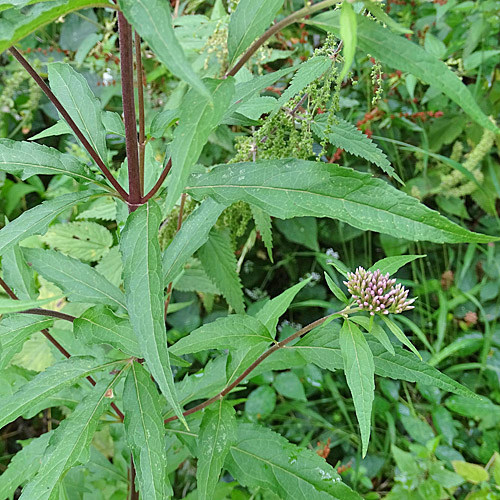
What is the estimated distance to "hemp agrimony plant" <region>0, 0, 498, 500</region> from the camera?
17.3 inches

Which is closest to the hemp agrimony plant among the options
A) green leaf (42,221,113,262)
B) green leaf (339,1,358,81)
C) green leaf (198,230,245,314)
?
A: green leaf (339,1,358,81)

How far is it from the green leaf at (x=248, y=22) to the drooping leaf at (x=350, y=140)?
230 millimetres

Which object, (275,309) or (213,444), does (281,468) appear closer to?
(213,444)

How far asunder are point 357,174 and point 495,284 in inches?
56.6

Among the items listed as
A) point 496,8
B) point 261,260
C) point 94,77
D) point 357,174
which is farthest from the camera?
point 94,77

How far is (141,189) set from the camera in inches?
26.3

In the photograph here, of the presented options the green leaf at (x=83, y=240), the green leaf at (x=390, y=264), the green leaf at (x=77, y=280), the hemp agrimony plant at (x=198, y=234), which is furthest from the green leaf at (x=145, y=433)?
the green leaf at (x=83, y=240)

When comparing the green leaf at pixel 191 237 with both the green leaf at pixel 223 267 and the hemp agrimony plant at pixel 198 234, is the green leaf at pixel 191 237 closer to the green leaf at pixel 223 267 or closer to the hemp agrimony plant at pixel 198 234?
the hemp agrimony plant at pixel 198 234

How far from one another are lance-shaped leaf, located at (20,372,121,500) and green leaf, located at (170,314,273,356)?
0.37 feet

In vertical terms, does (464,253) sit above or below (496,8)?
below

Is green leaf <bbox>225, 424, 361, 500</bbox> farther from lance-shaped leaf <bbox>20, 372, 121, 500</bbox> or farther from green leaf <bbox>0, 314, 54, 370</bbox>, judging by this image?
green leaf <bbox>0, 314, 54, 370</bbox>

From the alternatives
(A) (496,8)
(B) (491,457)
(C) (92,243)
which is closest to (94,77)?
(C) (92,243)

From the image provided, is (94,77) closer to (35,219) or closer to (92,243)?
(92,243)

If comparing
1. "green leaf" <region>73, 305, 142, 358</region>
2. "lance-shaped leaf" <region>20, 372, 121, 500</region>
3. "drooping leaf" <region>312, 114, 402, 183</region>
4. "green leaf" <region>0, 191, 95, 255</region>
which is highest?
"green leaf" <region>0, 191, 95, 255</region>
